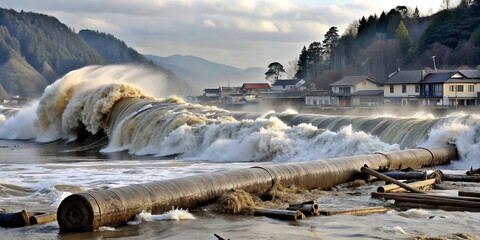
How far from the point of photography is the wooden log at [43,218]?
13.1 m

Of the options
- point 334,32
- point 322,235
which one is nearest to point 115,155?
point 322,235

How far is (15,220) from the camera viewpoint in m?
13.0

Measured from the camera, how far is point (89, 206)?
40.0 ft

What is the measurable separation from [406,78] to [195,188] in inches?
2535

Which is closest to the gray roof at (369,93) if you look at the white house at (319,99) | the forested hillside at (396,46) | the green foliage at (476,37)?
the white house at (319,99)

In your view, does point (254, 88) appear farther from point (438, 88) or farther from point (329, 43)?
point (438, 88)

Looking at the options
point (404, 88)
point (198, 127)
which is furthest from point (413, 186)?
point (404, 88)

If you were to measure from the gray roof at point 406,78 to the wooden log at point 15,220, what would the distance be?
64544 millimetres

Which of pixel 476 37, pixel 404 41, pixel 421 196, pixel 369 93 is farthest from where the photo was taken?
pixel 404 41

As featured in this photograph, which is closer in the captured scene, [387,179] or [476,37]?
[387,179]

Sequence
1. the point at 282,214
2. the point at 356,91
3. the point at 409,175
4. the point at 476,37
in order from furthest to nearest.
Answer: the point at 476,37 < the point at 356,91 < the point at 409,175 < the point at 282,214

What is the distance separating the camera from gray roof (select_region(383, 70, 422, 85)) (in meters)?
73.8

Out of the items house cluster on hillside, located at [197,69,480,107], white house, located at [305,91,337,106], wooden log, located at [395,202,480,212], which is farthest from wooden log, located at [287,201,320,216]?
white house, located at [305,91,337,106]

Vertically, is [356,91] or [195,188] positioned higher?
[356,91]
